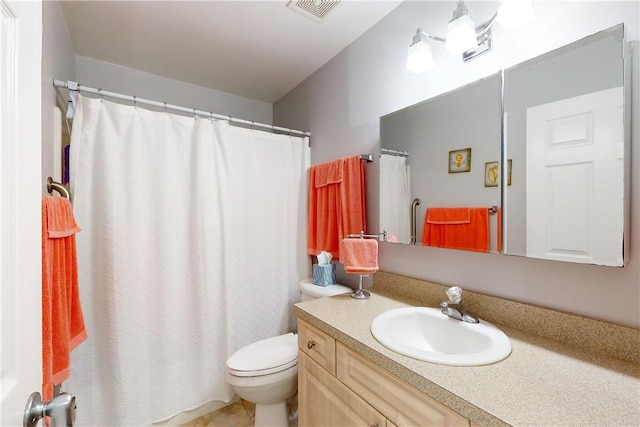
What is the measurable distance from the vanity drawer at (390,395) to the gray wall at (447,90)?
58 centimetres

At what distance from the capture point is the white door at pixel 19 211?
1.44 ft

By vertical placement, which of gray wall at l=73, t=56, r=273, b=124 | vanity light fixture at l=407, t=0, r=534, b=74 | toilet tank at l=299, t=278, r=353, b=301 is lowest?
toilet tank at l=299, t=278, r=353, b=301

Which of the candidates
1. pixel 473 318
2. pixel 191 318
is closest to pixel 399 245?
pixel 473 318

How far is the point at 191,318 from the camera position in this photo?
1759mm

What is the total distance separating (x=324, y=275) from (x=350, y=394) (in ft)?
2.80

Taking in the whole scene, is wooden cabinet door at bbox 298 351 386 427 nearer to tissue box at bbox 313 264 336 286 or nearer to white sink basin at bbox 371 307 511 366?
white sink basin at bbox 371 307 511 366

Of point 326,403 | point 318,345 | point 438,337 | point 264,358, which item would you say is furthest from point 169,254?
point 438,337

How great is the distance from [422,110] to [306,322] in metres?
1.15

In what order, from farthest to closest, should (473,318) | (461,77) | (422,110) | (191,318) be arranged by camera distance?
(191,318)
(422,110)
(461,77)
(473,318)

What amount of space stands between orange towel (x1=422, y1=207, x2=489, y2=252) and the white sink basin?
0.30 m

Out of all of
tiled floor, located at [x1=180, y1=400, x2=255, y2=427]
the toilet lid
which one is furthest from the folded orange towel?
tiled floor, located at [x1=180, y1=400, x2=255, y2=427]

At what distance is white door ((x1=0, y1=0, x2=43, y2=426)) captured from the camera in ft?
1.44

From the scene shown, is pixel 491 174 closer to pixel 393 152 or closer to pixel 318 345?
pixel 393 152

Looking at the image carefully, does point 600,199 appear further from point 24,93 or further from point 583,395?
point 24,93
